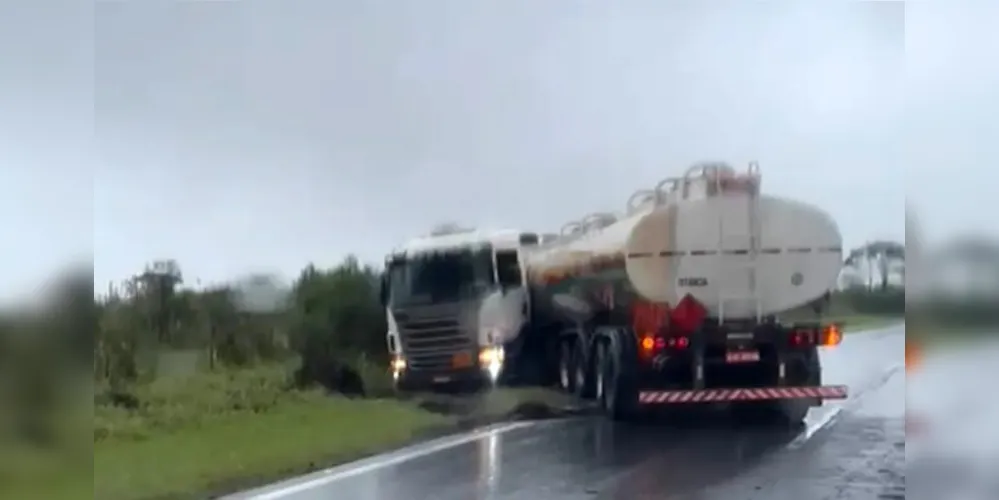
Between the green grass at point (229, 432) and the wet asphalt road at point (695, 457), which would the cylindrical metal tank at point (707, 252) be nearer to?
the wet asphalt road at point (695, 457)

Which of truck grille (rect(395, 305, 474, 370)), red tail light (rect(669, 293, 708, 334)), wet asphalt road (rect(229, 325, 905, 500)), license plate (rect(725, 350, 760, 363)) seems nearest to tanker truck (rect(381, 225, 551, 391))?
truck grille (rect(395, 305, 474, 370))

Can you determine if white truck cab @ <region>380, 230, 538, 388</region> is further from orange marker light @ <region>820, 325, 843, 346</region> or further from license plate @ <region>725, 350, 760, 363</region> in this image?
orange marker light @ <region>820, 325, 843, 346</region>

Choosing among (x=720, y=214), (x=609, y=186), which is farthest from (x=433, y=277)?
(x=720, y=214)

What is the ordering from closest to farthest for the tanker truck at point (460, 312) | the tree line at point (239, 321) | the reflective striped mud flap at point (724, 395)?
1. the tree line at point (239, 321)
2. the tanker truck at point (460, 312)
3. the reflective striped mud flap at point (724, 395)

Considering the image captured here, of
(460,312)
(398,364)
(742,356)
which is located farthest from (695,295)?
(398,364)

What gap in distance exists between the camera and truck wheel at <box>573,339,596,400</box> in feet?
12.1

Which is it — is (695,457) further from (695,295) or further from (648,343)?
(695,295)

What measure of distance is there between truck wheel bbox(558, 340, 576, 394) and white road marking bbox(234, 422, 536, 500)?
6.7 inches

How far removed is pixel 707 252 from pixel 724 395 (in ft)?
1.56

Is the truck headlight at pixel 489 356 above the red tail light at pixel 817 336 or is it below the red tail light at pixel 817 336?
below

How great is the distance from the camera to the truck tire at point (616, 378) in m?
3.69

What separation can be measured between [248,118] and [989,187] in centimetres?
236

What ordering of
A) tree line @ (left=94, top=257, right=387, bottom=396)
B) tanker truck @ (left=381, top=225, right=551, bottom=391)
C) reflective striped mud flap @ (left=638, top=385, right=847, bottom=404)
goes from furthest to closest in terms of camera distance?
reflective striped mud flap @ (left=638, top=385, right=847, bottom=404) → tanker truck @ (left=381, top=225, right=551, bottom=391) → tree line @ (left=94, top=257, right=387, bottom=396)

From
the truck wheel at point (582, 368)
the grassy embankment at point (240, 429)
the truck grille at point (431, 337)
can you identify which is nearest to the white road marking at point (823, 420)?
the grassy embankment at point (240, 429)
